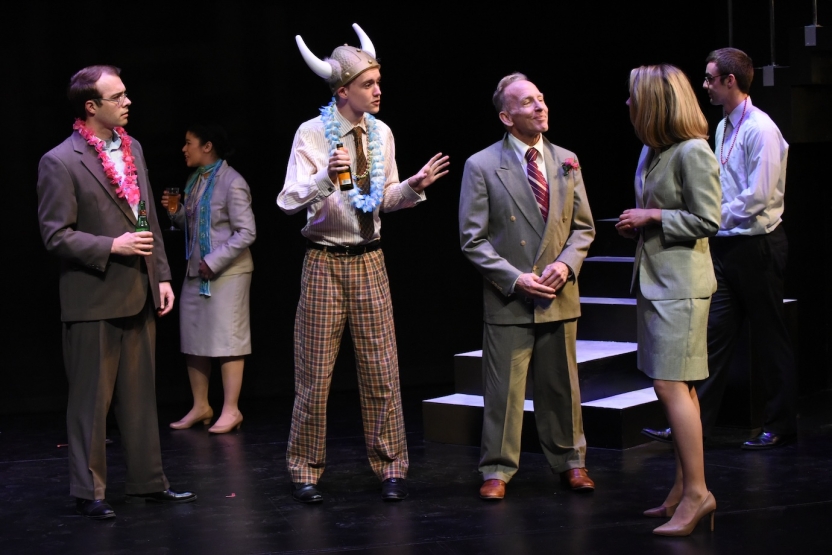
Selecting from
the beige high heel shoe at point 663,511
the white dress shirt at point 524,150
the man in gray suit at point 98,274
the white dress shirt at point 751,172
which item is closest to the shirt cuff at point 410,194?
the white dress shirt at point 524,150

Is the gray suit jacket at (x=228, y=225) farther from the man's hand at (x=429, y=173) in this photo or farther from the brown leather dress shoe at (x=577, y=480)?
the brown leather dress shoe at (x=577, y=480)

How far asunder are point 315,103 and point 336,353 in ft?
9.55

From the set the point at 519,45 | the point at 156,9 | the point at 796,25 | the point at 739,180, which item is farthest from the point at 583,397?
the point at 156,9

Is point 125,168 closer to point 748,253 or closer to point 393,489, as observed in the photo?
point 393,489

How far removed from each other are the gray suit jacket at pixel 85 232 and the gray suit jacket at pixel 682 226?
1.95m

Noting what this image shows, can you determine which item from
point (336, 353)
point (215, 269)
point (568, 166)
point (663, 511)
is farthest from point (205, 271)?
point (663, 511)

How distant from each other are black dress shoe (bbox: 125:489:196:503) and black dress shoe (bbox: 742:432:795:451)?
2528mm

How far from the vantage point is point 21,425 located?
639cm

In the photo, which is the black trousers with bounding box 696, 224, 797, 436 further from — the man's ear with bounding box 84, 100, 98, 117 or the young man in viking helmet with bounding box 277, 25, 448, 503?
the man's ear with bounding box 84, 100, 98, 117

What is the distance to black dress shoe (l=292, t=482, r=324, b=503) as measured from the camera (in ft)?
14.9

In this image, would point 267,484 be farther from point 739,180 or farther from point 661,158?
point 739,180

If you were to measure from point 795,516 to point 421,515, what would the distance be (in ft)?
4.48

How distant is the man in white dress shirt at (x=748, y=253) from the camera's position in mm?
5219

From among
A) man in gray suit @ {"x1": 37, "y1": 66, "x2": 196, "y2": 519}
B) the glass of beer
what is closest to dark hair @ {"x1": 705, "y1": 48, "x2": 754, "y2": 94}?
man in gray suit @ {"x1": 37, "y1": 66, "x2": 196, "y2": 519}
